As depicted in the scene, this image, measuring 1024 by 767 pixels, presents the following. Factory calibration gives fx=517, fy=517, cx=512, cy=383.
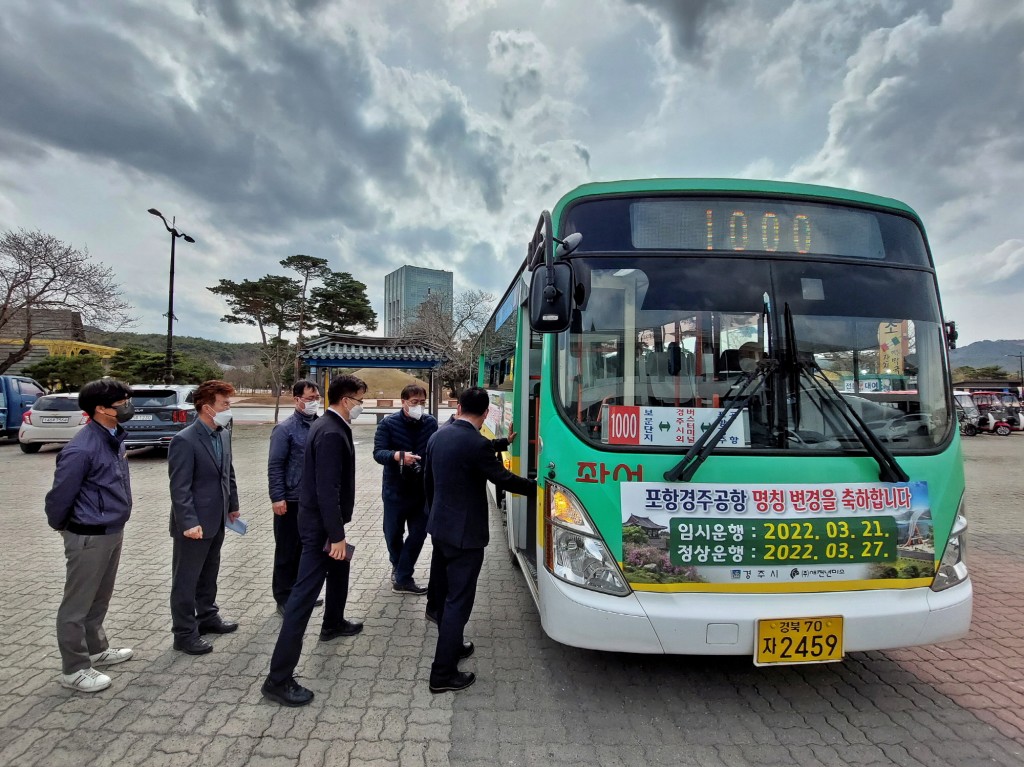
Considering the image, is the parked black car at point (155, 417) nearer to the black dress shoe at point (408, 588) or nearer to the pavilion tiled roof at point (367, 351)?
the pavilion tiled roof at point (367, 351)

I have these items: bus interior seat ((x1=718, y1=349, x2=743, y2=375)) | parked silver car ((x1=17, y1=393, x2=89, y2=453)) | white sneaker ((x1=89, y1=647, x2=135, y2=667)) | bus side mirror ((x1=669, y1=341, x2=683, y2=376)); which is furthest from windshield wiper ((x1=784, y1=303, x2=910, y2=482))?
parked silver car ((x1=17, y1=393, x2=89, y2=453))

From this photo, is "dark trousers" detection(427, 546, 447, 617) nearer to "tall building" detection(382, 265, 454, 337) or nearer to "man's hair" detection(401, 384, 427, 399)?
"man's hair" detection(401, 384, 427, 399)

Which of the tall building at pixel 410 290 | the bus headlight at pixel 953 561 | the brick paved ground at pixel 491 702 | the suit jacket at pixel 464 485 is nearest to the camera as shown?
the brick paved ground at pixel 491 702

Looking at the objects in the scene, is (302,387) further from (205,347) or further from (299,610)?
(205,347)

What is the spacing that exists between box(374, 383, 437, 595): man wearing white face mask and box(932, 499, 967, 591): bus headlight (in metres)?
3.43

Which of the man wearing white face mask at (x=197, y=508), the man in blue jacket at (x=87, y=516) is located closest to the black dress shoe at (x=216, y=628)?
the man wearing white face mask at (x=197, y=508)

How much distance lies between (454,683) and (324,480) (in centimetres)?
138

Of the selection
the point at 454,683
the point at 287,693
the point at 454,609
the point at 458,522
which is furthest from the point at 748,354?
the point at 287,693

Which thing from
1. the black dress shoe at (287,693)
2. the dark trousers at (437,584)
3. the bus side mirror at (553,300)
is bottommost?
the black dress shoe at (287,693)

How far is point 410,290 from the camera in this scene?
40.8m

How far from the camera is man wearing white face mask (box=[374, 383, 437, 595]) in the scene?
14.5 ft

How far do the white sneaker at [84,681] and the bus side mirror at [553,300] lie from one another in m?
3.12

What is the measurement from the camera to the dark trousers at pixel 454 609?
2941mm

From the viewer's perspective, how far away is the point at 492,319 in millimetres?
7855
